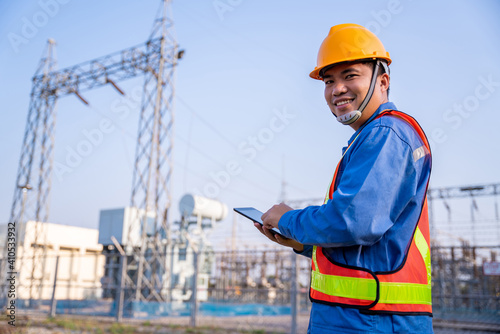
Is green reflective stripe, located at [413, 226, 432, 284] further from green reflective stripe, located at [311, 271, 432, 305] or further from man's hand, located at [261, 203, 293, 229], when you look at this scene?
man's hand, located at [261, 203, 293, 229]

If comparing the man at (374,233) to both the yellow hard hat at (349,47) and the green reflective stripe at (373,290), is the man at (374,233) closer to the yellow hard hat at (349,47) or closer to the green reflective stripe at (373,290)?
the green reflective stripe at (373,290)

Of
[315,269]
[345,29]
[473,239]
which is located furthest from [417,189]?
[473,239]

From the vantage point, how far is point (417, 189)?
139 cm

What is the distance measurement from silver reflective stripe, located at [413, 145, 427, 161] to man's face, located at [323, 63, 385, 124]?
0.78 feet

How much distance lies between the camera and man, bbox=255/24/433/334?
48.1 inches

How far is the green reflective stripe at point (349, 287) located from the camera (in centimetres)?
124

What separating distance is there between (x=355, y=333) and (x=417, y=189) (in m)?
0.51

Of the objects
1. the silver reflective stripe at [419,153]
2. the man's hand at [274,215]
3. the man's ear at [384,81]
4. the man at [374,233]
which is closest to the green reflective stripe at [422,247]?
the man at [374,233]

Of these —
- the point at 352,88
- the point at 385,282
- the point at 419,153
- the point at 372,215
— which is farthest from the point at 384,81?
the point at 385,282

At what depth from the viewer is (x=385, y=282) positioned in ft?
4.10

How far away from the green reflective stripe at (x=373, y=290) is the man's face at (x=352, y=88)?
607mm

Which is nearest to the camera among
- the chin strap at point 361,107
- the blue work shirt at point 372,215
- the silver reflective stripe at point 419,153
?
the blue work shirt at point 372,215

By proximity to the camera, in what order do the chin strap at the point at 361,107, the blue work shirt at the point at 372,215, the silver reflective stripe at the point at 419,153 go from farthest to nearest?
the chin strap at the point at 361,107
the silver reflective stripe at the point at 419,153
the blue work shirt at the point at 372,215

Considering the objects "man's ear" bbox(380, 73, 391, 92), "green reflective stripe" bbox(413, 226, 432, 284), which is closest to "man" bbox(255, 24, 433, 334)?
"green reflective stripe" bbox(413, 226, 432, 284)
